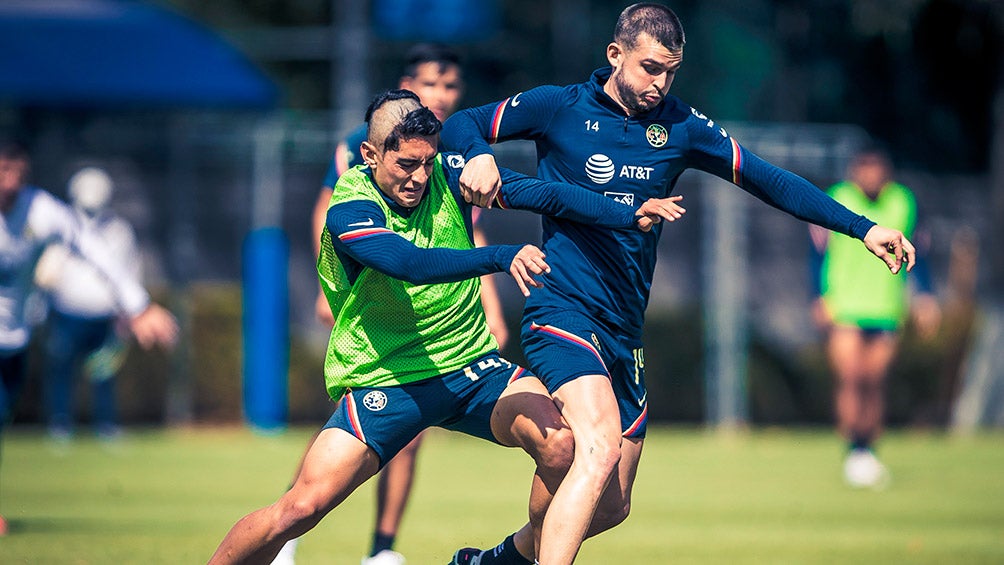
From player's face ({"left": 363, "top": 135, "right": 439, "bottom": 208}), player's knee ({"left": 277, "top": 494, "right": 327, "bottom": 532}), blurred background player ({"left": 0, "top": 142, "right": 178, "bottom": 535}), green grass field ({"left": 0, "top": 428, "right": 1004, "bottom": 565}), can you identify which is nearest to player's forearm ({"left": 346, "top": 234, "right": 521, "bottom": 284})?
player's face ({"left": 363, "top": 135, "right": 439, "bottom": 208})

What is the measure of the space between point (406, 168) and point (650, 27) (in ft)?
3.98

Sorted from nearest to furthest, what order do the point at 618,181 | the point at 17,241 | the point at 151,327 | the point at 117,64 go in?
the point at 618,181
the point at 151,327
the point at 17,241
the point at 117,64

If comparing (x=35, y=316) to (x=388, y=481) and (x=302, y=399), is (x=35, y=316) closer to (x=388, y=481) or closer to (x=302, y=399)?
(x=302, y=399)

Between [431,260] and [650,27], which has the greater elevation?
[650,27]

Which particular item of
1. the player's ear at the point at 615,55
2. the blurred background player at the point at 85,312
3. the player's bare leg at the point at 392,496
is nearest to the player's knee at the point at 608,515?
the player's bare leg at the point at 392,496

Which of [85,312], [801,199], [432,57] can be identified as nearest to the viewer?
[801,199]

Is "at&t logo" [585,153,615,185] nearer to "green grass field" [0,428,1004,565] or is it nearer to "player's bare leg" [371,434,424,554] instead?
"player's bare leg" [371,434,424,554]

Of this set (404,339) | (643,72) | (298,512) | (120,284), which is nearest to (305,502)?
(298,512)

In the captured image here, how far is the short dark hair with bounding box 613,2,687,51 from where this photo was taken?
6.56 m

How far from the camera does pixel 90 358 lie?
59.4ft

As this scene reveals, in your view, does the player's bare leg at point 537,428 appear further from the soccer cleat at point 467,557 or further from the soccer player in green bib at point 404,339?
the soccer cleat at point 467,557

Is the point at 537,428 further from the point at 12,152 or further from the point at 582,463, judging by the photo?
the point at 12,152

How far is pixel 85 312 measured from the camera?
16.9 meters

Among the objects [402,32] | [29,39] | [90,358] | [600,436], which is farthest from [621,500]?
[29,39]
